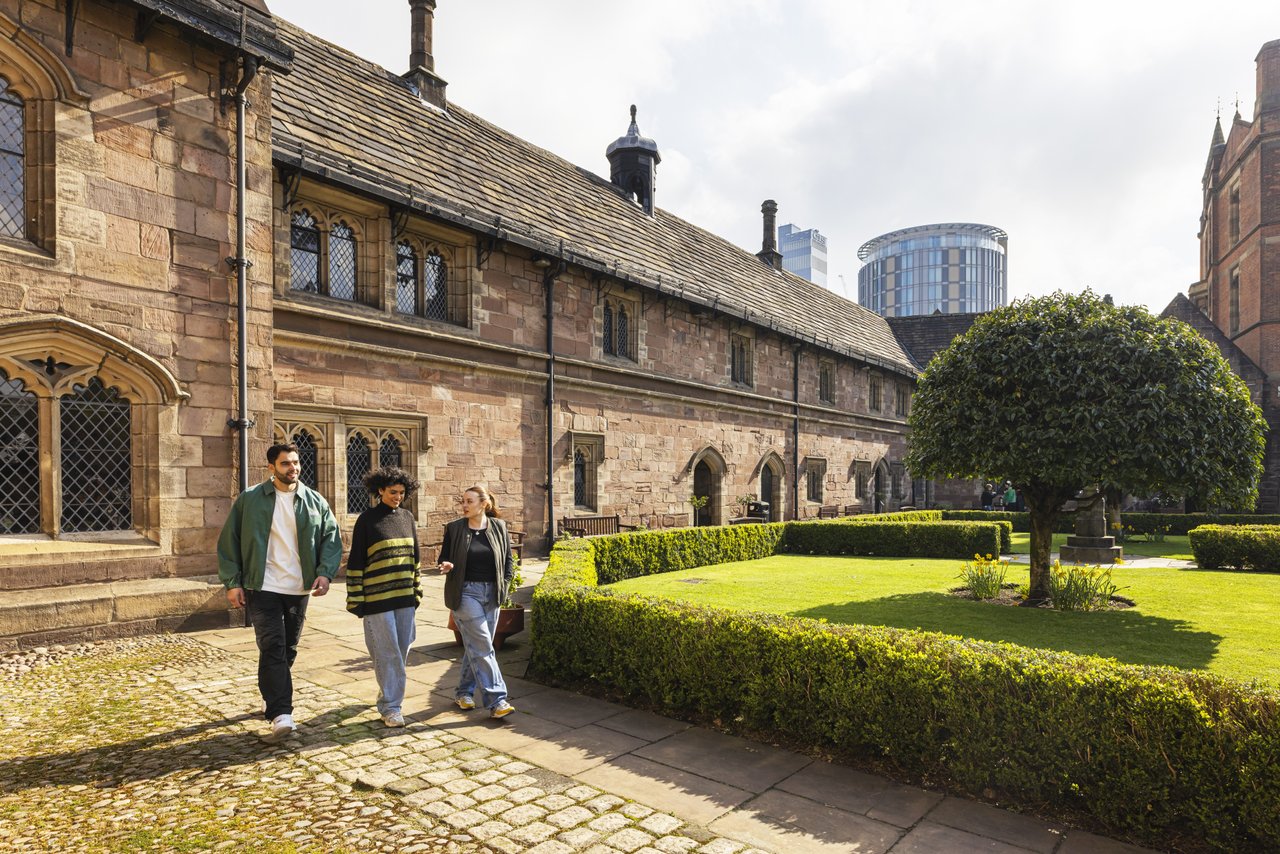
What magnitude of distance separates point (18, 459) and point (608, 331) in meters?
12.0

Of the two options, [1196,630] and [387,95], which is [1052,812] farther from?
[387,95]

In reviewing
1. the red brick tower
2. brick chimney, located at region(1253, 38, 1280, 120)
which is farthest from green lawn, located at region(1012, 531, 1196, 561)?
brick chimney, located at region(1253, 38, 1280, 120)

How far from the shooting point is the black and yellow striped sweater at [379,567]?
17.0ft

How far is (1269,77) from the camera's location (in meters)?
33.3

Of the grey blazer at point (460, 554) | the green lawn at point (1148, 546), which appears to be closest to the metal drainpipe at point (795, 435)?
the green lawn at point (1148, 546)

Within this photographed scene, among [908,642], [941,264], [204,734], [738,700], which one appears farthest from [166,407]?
[941,264]

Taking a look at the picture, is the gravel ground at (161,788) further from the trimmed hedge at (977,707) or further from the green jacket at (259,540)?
the trimmed hedge at (977,707)

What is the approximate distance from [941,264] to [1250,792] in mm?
121018

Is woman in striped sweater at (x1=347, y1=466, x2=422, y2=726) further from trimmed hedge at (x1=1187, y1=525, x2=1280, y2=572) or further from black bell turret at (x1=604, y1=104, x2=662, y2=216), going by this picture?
black bell turret at (x1=604, y1=104, x2=662, y2=216)

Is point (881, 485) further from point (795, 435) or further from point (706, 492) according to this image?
point (706, 492)

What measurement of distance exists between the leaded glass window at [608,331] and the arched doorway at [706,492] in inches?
202

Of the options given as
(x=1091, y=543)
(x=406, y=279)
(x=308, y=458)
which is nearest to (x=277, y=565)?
(x=308, y=458)

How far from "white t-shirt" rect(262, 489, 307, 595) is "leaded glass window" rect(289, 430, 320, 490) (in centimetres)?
677

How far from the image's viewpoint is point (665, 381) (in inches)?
741
